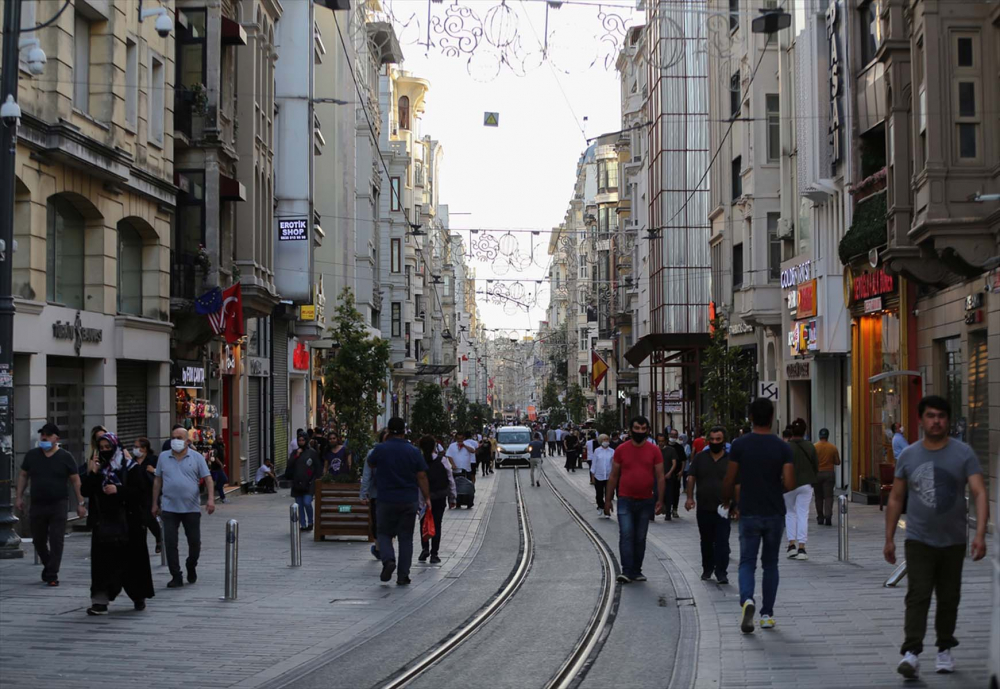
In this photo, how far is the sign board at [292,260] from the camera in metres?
40.7

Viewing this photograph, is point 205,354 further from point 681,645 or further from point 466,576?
point 681,645

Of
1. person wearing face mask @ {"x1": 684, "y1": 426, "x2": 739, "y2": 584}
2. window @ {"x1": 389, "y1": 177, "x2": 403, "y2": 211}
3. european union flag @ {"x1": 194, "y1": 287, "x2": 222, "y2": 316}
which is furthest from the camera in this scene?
window @ {"x1": 389, "y1": 177, "x2": 403, "y2": 211}

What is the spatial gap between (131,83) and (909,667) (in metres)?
21.0

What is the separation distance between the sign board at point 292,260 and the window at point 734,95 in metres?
14.2

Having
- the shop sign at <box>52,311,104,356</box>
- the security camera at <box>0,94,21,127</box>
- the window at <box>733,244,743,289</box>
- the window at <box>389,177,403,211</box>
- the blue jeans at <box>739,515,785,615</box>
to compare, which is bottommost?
the blue jeans at <box>739,515,785,615</box>

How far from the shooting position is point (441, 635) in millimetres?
11305

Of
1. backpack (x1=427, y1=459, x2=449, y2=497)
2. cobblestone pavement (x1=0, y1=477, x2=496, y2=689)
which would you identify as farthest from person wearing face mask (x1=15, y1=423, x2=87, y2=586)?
backpack (x1=427, y1=459, x2=449, y2=497)

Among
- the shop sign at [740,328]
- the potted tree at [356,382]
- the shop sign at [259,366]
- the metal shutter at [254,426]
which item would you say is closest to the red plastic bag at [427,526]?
the potted tree at [356,382]

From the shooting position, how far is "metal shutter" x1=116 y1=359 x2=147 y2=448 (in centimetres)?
2634

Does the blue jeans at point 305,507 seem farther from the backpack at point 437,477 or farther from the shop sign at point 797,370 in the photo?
the shop sign at point 797,370

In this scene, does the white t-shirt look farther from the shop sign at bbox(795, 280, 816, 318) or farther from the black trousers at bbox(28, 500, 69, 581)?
the black trousers at bbox(28, 500, 69, 581)

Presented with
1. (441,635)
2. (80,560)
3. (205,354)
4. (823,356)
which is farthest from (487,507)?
(441,635)

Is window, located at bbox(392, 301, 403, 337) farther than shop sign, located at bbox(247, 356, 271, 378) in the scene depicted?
Yes

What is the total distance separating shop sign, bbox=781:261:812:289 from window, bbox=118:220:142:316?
55.0 ft
